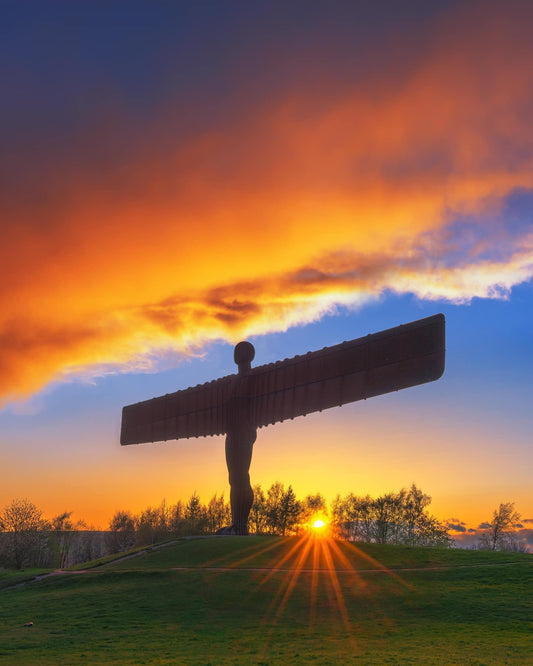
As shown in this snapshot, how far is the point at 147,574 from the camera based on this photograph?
2944 cm

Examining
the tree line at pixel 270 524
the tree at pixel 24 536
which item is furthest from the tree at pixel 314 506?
the tree at pixel 24 536

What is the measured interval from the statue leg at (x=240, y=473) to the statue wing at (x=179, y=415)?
159 centimetres

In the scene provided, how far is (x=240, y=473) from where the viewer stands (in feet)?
115


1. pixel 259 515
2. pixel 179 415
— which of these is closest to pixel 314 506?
pixel 259 515

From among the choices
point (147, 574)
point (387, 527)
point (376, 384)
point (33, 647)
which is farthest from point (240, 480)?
point (387, 527)

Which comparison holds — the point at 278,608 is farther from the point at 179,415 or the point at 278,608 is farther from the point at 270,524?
the point at 270,524

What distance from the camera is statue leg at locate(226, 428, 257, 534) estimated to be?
3512cm

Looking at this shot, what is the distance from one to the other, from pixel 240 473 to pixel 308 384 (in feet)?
21.2

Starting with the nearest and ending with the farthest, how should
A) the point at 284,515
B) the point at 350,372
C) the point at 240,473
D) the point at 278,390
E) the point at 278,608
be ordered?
the point at 278,608 < the point at 350,372 < the point at 278,390 < the point at 240,473 < the point at 284,515

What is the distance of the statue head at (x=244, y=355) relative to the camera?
37.4 meters

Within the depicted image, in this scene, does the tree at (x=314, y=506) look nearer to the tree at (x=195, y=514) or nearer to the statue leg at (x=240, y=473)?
the tree at (x=195, y=514)

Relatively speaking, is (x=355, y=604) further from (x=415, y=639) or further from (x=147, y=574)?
(x=147, y=574)

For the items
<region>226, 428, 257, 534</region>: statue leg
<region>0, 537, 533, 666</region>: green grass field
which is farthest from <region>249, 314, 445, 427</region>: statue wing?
<region>0, 537, 533, 666</region>: green grass field

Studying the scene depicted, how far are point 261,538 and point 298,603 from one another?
37.8ft
